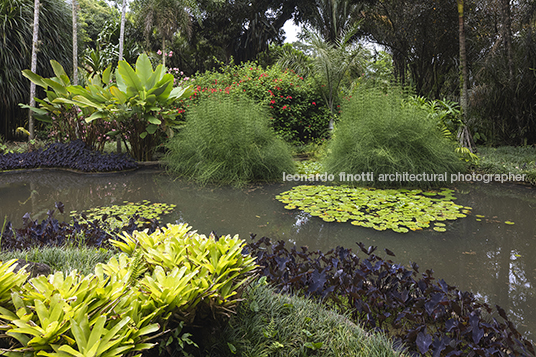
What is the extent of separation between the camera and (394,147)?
4625 mm

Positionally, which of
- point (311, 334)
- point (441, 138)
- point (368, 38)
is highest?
point (368, 38)

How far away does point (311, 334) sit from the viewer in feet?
4.23

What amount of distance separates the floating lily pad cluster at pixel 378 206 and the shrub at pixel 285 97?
14.4ft

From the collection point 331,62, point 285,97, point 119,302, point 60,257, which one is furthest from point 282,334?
point 331,62

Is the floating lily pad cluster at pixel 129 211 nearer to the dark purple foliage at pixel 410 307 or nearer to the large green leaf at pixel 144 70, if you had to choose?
the dark purple foliage at pixel 410 307

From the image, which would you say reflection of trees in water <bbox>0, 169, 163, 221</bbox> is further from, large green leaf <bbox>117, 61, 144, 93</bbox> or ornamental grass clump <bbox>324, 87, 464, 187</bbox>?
ornamental grass clump <bbox>324, 87, 464, 187</bbox>

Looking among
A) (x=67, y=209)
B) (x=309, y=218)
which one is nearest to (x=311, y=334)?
(x=309, y=218)

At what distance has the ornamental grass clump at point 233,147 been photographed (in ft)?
17.4

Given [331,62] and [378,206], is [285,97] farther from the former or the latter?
[378,206]

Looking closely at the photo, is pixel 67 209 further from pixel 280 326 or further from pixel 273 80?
pixel 273 80

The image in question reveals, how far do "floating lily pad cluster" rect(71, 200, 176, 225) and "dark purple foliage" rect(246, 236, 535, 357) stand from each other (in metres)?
2.09

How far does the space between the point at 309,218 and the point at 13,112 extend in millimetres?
10383

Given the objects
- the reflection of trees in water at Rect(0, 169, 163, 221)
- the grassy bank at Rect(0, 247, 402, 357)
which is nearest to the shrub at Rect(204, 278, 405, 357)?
the grassy bank at Rect(0, 247, 402, 357)

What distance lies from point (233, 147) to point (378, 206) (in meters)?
2.78
